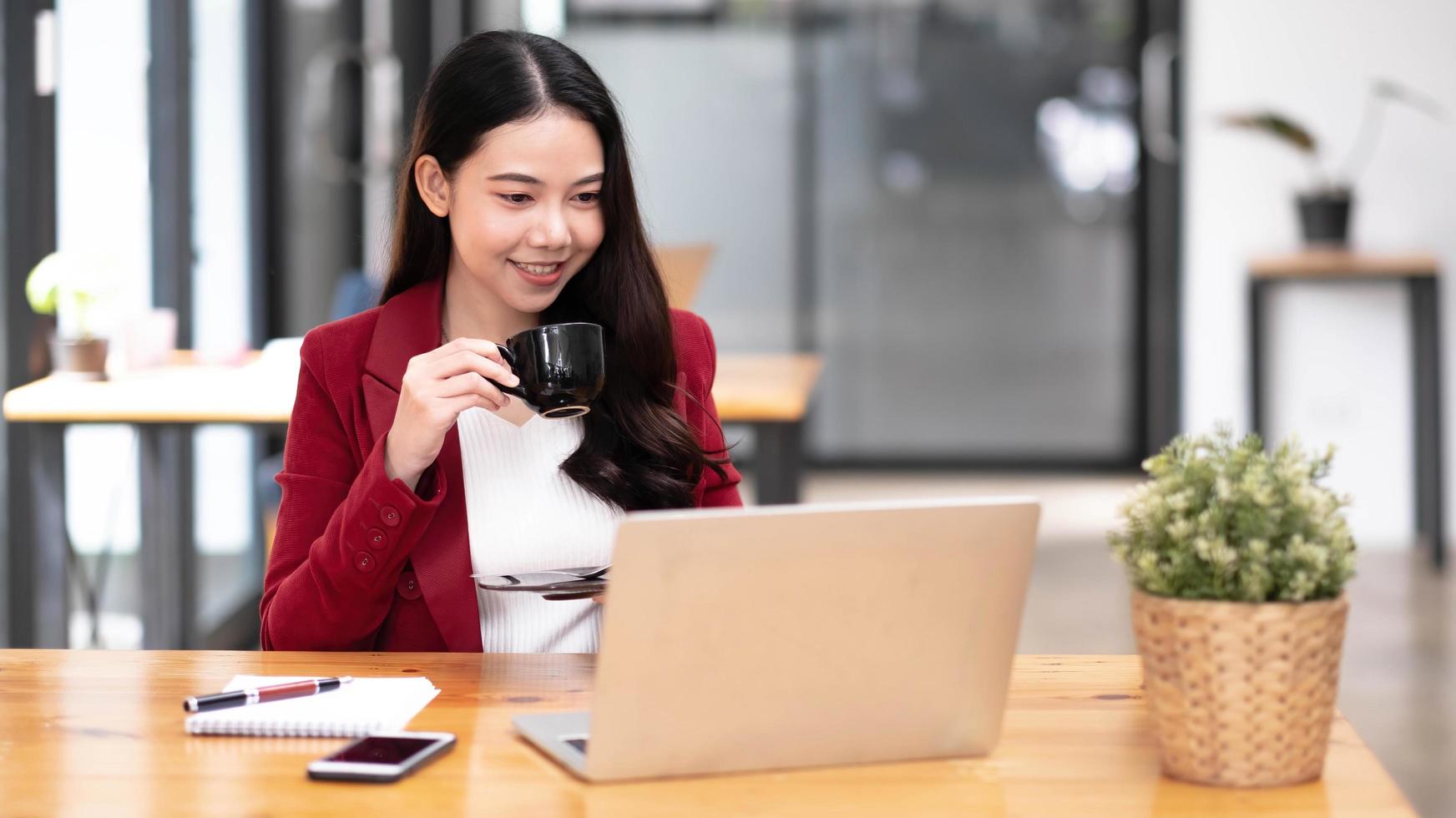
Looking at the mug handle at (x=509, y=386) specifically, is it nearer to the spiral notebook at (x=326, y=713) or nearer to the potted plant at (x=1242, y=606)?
the spiral notebook at (x=326, y=713)

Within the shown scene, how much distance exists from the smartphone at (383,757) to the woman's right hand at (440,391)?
15.1 inches

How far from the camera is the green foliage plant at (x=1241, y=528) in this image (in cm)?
95

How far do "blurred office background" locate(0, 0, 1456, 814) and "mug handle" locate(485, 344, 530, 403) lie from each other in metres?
1.58

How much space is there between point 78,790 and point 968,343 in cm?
554

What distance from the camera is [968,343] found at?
6332 millimetres

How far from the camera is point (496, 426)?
1.59 meters

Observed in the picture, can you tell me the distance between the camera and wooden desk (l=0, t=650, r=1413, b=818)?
3.13ft

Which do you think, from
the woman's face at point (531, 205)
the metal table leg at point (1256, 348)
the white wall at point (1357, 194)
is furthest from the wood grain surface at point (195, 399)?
the white wall at point (1357, 194)

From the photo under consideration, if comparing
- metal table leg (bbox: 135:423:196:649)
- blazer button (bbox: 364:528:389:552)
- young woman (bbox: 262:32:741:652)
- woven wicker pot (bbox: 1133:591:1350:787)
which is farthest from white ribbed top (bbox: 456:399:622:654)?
metal table leg (bbox: 135:423:196:649)

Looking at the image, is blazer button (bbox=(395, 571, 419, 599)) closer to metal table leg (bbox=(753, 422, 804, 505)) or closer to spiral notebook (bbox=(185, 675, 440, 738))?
spiral notebook (bbox=(185, 675, 440, 738))

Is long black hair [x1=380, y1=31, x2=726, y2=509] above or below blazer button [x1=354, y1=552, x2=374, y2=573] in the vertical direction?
above

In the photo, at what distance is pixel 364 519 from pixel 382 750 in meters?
0.41

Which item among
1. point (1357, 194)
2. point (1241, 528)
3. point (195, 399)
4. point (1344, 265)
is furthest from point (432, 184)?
point (1357, 194)

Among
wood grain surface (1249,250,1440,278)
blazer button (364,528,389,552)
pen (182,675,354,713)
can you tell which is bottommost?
pen (182,675,354,713)
